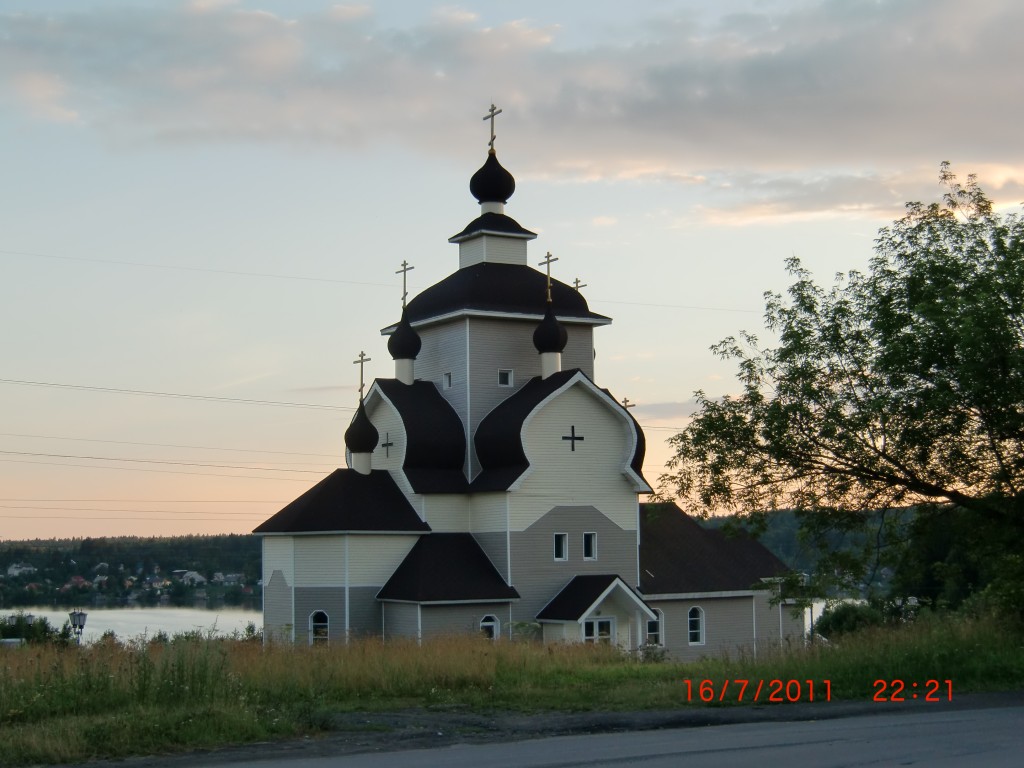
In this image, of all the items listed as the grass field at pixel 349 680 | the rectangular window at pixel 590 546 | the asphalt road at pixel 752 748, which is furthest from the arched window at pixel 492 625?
the asphalt road at pixel 752 748

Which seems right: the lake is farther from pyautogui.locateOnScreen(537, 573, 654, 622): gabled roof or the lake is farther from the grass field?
the grass field

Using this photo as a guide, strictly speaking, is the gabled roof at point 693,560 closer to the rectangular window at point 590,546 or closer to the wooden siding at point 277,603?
the rectangular window at point 590,546

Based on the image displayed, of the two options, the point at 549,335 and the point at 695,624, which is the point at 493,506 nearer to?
the point at 549,335

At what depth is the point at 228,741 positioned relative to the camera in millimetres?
14102

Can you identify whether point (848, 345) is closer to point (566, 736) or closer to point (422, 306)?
point (566, 736)

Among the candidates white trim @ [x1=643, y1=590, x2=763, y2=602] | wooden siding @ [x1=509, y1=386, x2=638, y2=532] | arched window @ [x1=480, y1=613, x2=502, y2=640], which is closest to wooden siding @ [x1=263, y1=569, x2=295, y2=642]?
arched window @ [x1=480, y1=613, x2=502, y2=640]

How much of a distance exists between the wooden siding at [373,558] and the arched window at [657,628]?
771 cm

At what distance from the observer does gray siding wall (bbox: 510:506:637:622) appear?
1454 inches

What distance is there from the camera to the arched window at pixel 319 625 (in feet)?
118

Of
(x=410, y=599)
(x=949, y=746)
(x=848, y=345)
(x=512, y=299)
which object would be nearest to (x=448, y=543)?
(x=410, y=599)

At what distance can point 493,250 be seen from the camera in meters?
41.1

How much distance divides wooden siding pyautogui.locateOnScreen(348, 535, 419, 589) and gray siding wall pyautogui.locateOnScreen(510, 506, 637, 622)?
3.19 meters

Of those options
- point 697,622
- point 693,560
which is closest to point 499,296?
point 693,560

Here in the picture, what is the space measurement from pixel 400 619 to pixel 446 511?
3.62 m
